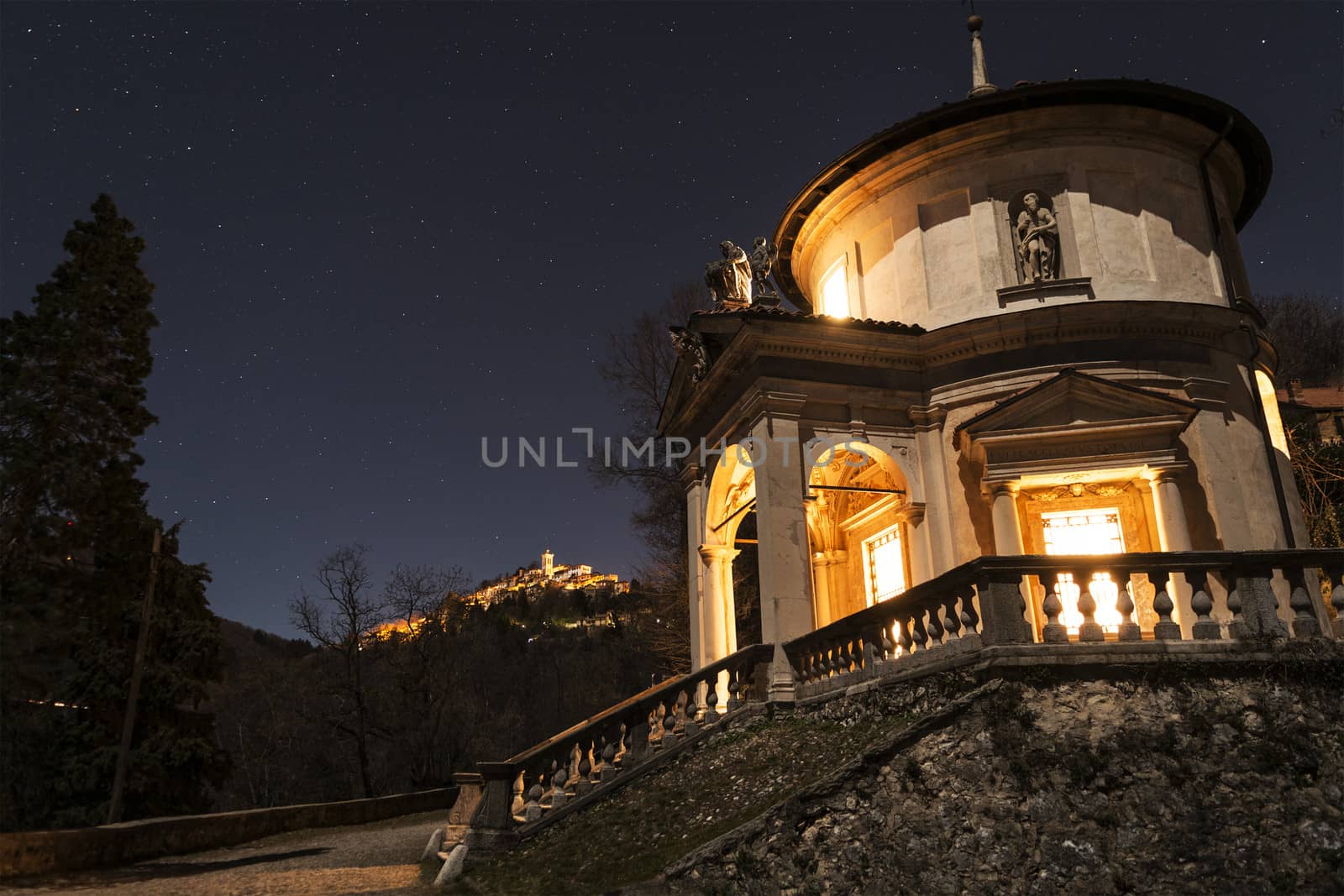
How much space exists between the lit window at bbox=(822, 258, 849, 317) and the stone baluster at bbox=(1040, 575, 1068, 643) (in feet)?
33.1

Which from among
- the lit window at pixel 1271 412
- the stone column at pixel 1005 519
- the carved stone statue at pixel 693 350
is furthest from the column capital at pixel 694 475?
the lit window at pixel 1271 412

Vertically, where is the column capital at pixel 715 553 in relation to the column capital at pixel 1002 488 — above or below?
below

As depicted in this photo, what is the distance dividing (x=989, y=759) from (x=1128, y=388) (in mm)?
8294

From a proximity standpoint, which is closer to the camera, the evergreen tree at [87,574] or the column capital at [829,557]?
the evergreen tree at [87,574]

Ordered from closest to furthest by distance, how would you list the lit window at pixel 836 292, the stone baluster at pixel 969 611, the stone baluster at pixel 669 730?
1. the stone baluster at pixel 969 611
2. the stone baluster at pixel 669 730
3. the lit window at pixel 836 292

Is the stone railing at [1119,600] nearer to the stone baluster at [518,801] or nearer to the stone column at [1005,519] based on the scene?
the stone column at [1005,519]

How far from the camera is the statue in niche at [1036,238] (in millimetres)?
15133

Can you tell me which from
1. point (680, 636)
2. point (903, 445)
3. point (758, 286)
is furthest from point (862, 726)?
point (680, 636)

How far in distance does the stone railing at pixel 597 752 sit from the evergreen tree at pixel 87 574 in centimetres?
1148

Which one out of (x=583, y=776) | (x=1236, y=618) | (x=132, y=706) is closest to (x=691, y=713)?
(x=583, y=776)

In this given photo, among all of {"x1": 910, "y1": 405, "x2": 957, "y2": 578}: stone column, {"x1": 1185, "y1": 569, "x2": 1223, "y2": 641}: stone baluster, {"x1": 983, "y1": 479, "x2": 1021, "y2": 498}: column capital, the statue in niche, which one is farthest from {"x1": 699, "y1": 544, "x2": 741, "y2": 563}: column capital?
{"x1": 1185, "y1": 569, "x2": 1223, "y2": 641}: stone baluster

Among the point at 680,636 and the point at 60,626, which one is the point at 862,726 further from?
the point at 680,636

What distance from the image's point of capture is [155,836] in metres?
14.6

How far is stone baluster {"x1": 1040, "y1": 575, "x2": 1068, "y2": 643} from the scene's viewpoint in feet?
26.1
